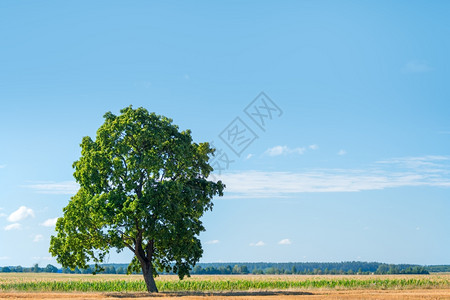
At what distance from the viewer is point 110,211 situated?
44938mm

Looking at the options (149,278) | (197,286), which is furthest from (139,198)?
(197,286)

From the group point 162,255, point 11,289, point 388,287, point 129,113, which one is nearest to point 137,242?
point 162,255

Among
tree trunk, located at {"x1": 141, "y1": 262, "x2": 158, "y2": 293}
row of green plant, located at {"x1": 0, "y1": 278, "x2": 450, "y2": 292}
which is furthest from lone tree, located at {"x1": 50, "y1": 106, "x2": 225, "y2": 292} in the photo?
row of green plant, located at {"x1": 0, "y1": 278, "x2": 450, "y2": 292}

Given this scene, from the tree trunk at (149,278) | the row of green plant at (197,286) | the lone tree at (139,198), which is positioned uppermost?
the lone tree at (139,198)

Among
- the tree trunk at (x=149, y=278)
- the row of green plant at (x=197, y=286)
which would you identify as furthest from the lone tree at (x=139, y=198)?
the row of green plant at (x=197, y=286)

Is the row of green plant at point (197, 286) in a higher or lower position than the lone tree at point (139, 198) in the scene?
lower

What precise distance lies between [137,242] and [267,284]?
63.6 feet

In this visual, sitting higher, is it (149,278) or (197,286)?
(149,278)

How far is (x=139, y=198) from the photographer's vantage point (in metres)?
45.5

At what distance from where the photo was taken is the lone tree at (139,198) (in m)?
45.3

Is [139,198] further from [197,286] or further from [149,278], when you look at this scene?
[197,286]

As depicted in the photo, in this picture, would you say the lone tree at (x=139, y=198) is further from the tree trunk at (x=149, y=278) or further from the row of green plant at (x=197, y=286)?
the row of green plant at (x=197, y=286)

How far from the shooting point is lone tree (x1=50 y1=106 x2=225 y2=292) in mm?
45281

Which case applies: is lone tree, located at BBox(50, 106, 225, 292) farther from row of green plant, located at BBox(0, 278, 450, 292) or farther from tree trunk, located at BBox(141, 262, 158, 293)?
row of green plant, located at BBox(0, 278, 450, 292)
